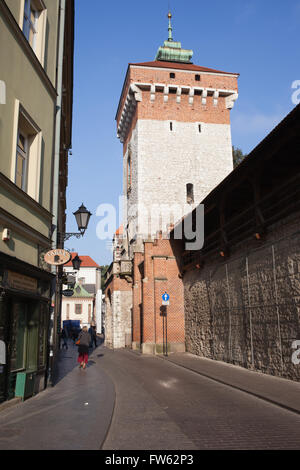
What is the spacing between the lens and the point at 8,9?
8.27 metres

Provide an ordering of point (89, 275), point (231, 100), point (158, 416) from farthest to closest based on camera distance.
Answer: point (89, 275) < point (231, 100) < point (158, 416)

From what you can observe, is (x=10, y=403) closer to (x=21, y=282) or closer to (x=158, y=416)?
(x=21, y=282)

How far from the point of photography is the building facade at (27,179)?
812cm

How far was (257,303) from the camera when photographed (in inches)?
520

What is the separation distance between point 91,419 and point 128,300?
23822mm

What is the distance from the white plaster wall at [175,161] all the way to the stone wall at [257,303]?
40.3ft

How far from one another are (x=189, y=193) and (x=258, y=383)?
2195 cm

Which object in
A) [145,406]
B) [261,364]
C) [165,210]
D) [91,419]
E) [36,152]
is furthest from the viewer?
[165,210]

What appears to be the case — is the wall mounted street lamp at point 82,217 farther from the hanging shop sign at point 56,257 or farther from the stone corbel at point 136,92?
the stone corbel at point 136,92

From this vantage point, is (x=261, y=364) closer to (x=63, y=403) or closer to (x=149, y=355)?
(x=63, y=403)

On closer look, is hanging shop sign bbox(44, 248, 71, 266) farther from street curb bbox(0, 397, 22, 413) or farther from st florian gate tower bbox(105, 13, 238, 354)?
st florian gate tower bbox(105, 13, 238, 354)

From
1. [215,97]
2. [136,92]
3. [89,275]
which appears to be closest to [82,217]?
[136,92]

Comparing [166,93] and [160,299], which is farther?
[166,93]

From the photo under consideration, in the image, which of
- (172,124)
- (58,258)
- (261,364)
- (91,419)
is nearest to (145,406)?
(91,419)
